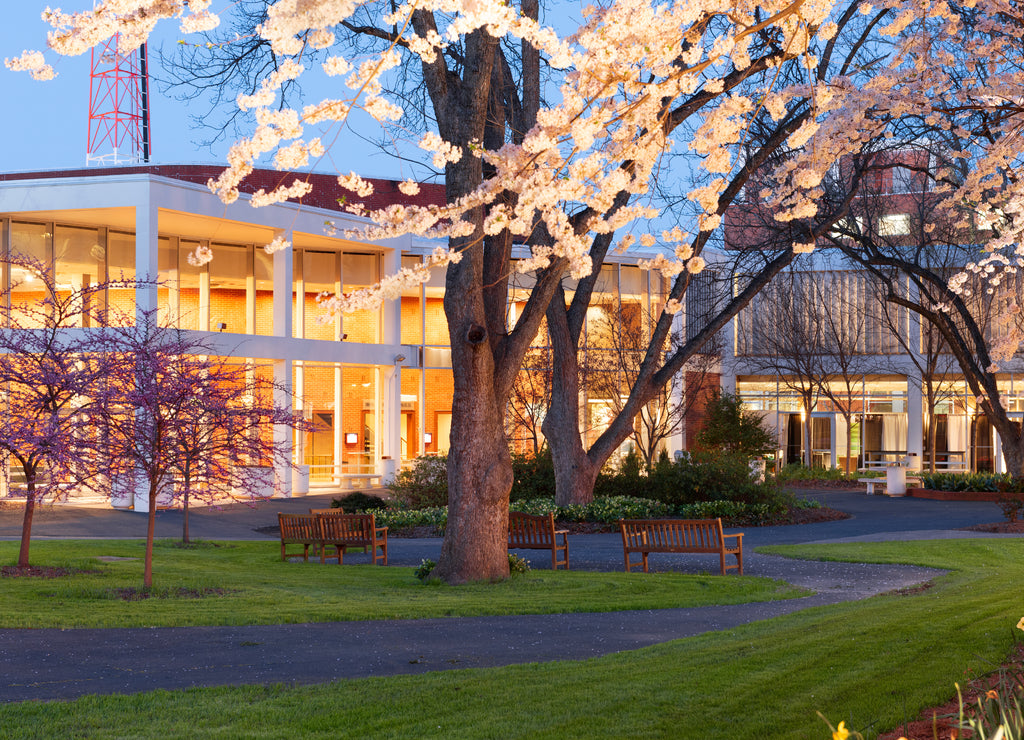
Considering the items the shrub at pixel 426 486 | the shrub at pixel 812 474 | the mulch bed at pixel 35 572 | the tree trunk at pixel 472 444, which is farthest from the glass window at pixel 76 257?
the shrub at pixel 812 474

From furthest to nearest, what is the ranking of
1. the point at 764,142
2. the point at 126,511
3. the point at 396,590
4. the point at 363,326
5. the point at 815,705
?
the point at 363,326, the point at 126,511, the point at 764,142, the point at 396,590, the point at 815,705

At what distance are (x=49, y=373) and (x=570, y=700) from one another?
8698 mm

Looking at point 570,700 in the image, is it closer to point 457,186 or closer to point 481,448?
point 481,448

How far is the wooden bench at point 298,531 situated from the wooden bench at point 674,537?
15.7 feet

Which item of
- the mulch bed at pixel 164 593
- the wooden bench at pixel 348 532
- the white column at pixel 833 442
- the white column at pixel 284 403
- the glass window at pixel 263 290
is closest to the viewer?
the mulch bed at pixel 164 593

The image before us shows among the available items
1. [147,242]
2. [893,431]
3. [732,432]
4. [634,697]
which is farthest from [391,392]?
[634,697]

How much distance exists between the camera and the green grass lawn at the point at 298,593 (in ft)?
31.8

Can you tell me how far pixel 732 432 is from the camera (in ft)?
95.3

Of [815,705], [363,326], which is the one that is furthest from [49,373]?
[363,326]

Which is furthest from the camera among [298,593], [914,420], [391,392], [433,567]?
[914,420]

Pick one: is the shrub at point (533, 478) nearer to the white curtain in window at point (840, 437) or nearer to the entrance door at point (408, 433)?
the entrance door at point (408, 433)

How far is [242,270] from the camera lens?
29922mm

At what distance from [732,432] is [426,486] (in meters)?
10.4

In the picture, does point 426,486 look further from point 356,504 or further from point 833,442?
point 833,442
